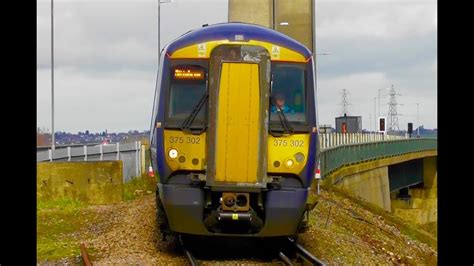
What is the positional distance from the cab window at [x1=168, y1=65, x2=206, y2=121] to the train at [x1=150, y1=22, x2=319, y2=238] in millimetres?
14

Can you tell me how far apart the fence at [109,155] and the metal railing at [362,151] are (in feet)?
A: 21.2

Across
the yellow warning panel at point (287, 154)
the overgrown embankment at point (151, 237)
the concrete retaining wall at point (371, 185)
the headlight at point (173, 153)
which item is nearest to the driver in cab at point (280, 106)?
the yellow warning panel at point (287, 154)

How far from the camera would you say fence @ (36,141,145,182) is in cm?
2323

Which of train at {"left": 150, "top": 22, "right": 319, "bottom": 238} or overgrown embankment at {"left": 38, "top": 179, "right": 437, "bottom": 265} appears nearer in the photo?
train at {"left": 150, "top": 22, "right": 319, "bottom": 238}

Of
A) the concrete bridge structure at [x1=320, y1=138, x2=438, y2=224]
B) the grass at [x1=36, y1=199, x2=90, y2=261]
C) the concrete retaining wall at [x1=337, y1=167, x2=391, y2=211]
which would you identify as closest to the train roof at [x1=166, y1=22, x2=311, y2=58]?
the grass at [x1=36, y1=199, x2=90, y2=261]

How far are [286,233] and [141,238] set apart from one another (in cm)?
305

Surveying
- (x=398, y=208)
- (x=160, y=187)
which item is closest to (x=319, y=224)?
(x=160, y=187)

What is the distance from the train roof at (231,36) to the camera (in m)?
10.8

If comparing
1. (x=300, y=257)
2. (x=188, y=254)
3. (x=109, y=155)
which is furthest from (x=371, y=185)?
(x=188, y=254)

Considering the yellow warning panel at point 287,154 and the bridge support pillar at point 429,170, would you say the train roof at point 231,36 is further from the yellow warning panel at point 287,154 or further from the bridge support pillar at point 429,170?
the bridge support pillar at point 429,170

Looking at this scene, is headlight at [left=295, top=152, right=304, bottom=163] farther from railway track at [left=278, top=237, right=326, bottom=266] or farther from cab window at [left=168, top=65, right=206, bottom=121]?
cab window at [left=168, top=65, right=206, bottom=121]

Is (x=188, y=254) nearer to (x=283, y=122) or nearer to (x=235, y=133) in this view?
(x=235, y=133)

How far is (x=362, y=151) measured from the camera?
39531 millimetres
